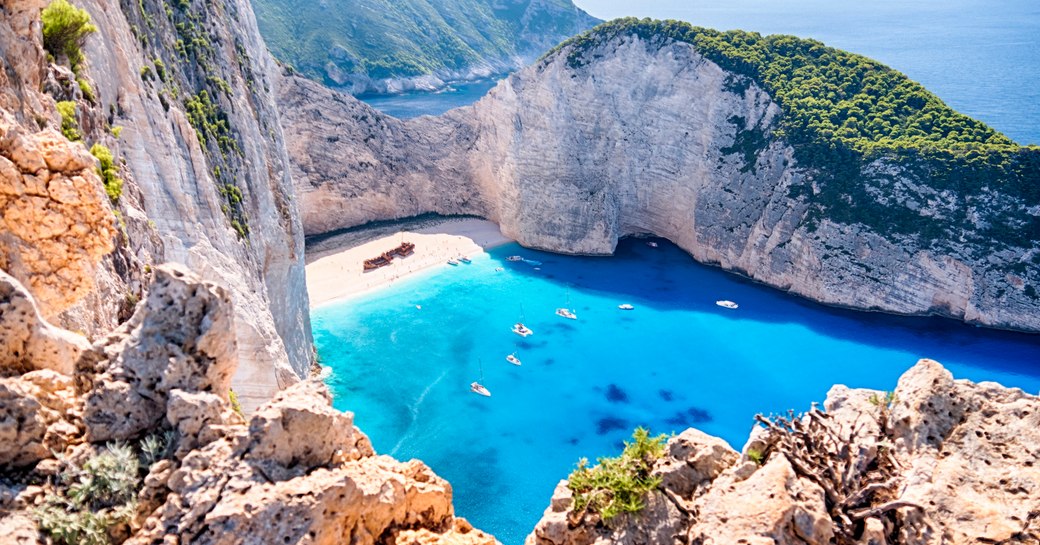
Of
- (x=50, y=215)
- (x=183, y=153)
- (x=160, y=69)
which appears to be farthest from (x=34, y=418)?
(x=160, y=69)

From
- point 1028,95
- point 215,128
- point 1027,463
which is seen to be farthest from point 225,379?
point 1028,95

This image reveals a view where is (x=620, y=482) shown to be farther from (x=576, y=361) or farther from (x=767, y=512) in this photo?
(x=576, y=361)

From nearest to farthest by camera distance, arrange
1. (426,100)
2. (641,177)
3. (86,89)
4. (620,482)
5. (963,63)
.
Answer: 1. (620,482)
2. (86,89)
3. (641,177)
4. (426,100)
5. (963,63)

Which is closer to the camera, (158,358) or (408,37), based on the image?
(158,358)

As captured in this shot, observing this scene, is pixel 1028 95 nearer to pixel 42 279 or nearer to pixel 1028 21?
pixel 1028 21

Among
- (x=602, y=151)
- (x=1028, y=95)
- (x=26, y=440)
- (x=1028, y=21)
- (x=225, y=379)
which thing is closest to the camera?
(x=26, y=440)

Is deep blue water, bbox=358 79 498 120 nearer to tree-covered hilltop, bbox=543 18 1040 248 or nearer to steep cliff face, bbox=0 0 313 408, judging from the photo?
tree-covered hilltop, bbox=543 18 1040 248
